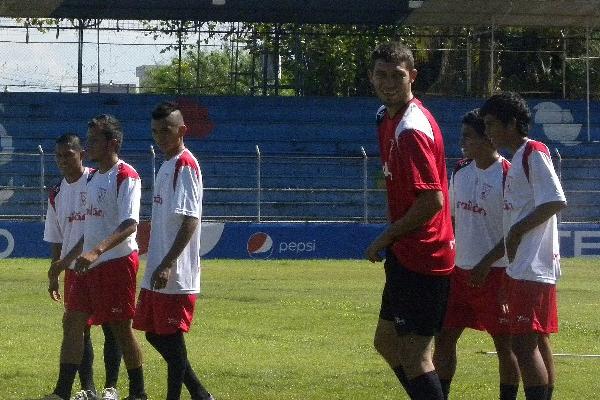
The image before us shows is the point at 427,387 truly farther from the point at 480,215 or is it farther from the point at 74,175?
the point at 74,175

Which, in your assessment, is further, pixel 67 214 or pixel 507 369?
pixel 67 214

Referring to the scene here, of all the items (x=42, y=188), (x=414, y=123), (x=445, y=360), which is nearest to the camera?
(x=414, y=123)

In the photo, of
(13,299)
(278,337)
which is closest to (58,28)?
(13,299)

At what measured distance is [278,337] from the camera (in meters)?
12.8

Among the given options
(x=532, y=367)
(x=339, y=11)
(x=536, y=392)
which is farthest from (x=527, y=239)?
(x=339, y=11)

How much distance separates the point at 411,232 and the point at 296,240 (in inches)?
831

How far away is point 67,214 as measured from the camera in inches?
352

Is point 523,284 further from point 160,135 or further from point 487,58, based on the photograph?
point 487,58

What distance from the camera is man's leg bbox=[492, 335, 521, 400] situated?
764cm

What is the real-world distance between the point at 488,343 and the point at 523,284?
5649 mm

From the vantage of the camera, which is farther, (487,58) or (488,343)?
(487,58)

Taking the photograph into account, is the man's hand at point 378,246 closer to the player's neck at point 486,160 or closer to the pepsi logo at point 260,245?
the player's neck at point 486,160

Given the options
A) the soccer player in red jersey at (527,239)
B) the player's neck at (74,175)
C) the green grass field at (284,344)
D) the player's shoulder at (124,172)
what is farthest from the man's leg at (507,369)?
the player's neck at (74,175)

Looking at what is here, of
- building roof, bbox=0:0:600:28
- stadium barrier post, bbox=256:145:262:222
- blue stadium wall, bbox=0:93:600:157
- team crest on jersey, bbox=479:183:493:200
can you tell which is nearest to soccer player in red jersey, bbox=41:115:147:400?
team crest on jersey, bbox=479:183:493:200
